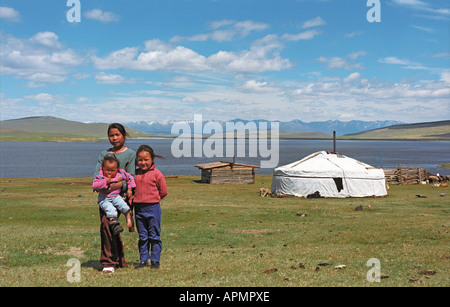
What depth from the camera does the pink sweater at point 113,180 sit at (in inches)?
304

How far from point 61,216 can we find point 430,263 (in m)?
15.9

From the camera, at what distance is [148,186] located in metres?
8.35

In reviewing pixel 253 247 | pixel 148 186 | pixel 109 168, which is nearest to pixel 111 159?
pixel 109 168

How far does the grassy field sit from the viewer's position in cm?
775

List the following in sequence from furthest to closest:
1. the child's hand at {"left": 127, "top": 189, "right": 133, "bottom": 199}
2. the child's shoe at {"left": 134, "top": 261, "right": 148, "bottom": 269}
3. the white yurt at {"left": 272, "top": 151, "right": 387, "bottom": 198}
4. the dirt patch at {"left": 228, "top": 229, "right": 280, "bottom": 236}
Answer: the white yurt at {"left": 272, "top": 151, "right": 387, "bottom": 198} → the dirt patch at {"left": 228, "top": 229, "right": 280, "bottom": 236} → the child's shoe at {"left": 134, "top": 261, "right": 148, "bottom": 269} → the child's hand at {"left": 127, "top": 189, "right": 133, "bottom": 199}

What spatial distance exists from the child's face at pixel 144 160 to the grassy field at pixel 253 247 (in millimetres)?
1929

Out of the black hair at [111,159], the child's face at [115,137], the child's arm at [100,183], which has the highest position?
the child's face at [115,137]

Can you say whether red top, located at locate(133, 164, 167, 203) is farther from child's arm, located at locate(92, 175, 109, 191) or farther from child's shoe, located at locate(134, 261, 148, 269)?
child's shoe, located at locate(134, 261, 148, 269)

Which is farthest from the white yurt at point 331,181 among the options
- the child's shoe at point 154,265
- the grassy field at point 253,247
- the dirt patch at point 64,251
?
the child's shoe at point 154,265

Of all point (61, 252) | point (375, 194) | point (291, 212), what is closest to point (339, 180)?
point (375, 194)

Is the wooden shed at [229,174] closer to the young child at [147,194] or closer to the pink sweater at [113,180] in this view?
the young child at [147,194]

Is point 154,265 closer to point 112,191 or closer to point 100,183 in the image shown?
point 112,191

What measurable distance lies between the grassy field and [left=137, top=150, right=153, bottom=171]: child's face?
6.33 feet

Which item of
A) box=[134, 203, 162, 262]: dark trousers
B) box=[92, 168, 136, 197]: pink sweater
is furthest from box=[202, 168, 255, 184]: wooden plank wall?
box=[92, 168, 136, 197]: pink sweater
